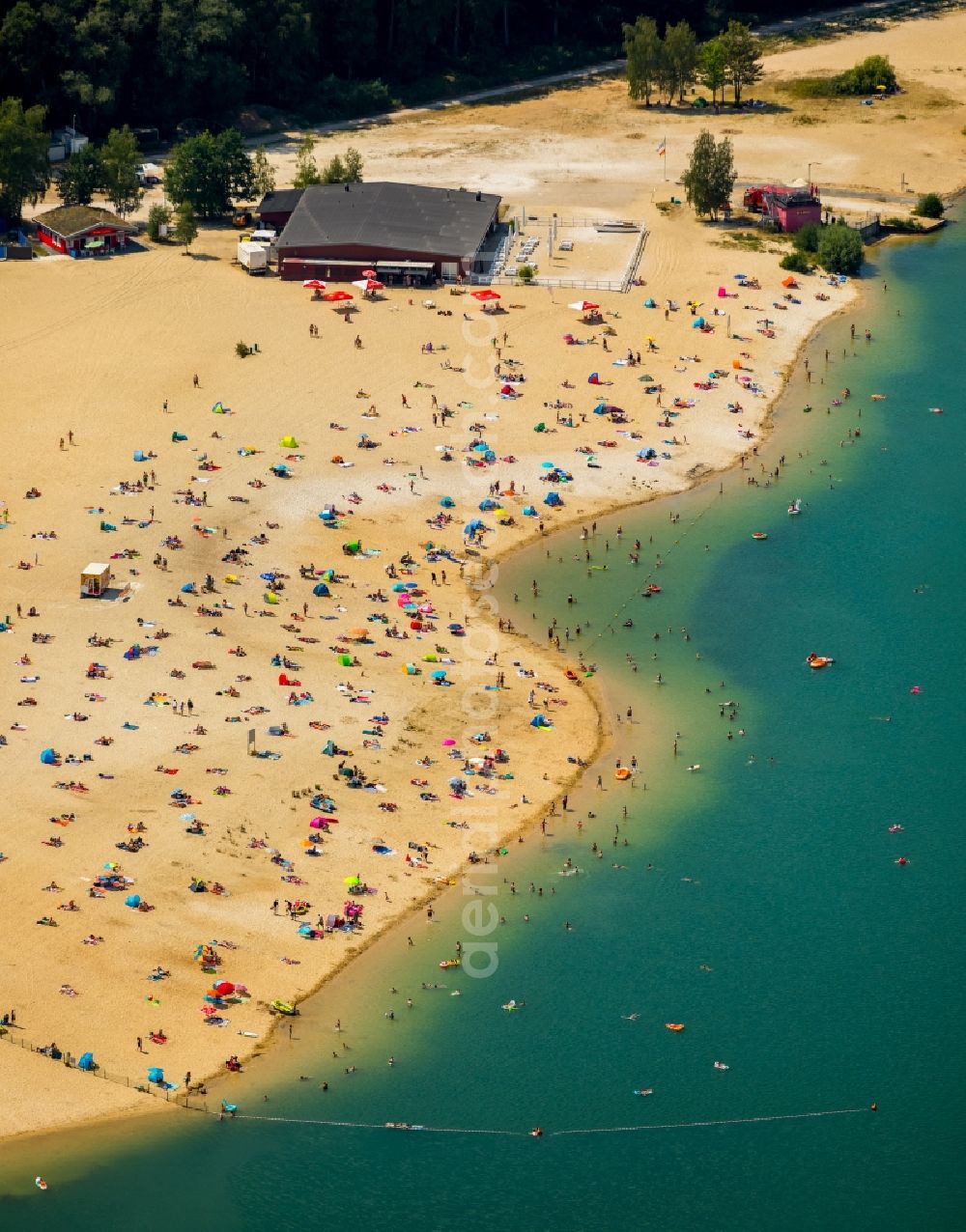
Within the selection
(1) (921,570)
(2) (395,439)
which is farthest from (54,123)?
(1) (921,570)

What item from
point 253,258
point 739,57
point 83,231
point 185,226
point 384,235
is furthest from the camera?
point 739,57

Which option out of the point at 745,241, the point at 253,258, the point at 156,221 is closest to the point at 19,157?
the point at 156,221

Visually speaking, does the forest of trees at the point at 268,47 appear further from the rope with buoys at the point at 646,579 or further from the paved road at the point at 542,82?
the rope with buoys at the point at 646,579

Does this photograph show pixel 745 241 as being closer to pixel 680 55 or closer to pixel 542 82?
pixel 680 55

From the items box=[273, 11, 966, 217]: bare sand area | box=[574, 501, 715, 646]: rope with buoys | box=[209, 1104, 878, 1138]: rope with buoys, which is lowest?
box=[209, 1104, 878, 1138]: rope with buoys

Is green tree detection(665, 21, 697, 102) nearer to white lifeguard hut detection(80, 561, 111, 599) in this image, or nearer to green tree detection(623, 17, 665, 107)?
green tree detection(623, 17, 665, 107)

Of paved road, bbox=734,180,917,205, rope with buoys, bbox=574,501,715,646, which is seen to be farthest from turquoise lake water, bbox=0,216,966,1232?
paved road, bbox=734,180,917,205
